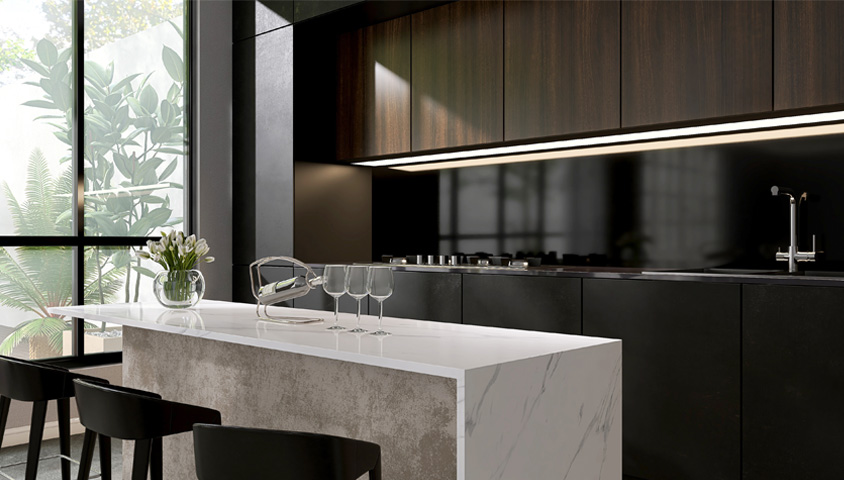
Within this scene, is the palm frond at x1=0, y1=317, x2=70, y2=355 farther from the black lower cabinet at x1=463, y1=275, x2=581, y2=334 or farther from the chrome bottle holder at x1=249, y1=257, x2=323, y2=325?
the chrome bottle holder at x1=249, y1=257, x2=323, y2=325

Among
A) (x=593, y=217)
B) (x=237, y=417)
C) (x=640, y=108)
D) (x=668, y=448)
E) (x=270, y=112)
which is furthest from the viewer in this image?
(x=270, y=112)

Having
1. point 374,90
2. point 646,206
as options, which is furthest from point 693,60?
point 374,90

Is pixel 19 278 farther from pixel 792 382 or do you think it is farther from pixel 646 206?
pixel 792 382

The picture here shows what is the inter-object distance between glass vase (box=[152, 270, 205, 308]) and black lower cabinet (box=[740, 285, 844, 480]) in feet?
6.85

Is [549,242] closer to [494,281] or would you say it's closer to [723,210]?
[494,281]

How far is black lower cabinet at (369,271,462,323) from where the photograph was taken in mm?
3854

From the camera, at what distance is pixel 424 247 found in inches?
197

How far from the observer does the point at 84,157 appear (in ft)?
14.7

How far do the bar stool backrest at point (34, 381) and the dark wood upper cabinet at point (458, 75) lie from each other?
8.26 feet

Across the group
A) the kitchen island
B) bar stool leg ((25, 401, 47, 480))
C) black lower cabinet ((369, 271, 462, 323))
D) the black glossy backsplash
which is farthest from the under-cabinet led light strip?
bar stool leg ((25, 401, 47, 480))

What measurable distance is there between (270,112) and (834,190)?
3.38 meters

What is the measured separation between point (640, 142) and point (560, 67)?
1.96ft

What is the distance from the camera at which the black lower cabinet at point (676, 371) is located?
2869 mm

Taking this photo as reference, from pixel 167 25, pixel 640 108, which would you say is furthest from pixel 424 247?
pixel 167 25
